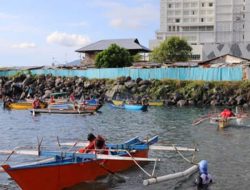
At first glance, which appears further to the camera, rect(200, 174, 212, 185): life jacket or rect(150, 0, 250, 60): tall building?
rect(150, 0, 250, 60): tall building

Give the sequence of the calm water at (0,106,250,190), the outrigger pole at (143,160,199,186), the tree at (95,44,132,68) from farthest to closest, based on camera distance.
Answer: the tree at (95,44,132,68) → the calm water at (0,106,250,190) → the outrigger pole at (143,160,199,186)

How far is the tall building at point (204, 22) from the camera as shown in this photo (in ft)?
550

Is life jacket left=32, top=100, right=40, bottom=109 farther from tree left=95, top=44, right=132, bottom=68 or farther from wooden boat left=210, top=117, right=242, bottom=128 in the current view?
tree left=95, top=44, right=132, bottom=68

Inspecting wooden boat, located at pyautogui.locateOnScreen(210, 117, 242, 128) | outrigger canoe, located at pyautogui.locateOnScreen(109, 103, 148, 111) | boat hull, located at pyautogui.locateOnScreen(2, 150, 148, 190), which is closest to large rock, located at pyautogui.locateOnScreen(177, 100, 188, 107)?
outrigger canoe, located at pyautogui.locateOnScreen(109, 103, 148, 111)

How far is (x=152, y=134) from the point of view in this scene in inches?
1705

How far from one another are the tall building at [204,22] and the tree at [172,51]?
2445cm

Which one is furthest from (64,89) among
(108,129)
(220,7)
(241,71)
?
(220,7)

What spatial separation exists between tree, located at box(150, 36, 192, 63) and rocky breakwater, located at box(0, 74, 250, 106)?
33.9m

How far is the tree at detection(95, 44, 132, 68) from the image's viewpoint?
102m

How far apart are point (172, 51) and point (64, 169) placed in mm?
104344

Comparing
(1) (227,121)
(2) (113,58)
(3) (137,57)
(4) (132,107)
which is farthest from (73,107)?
(3) (137,57)

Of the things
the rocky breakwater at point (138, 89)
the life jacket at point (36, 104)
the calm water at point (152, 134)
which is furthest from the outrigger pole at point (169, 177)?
the rocky breakwater at point (138, 89)

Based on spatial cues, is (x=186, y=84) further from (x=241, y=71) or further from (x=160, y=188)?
(x=160, y=188)

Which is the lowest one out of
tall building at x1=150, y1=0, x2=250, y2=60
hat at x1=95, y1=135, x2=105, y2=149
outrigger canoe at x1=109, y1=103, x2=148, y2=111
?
outrigger canoe at x1=109, y1=103, x2=148, y2=111
